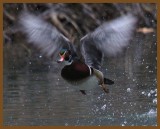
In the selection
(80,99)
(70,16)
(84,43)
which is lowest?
(80,99)

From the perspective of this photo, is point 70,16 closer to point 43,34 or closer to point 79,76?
point 43,34

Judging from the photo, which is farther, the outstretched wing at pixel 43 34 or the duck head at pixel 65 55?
the outstretched wing at pixel 43 34

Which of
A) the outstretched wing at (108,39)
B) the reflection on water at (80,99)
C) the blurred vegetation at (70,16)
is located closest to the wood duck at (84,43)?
the outstretched wing at (108,39)

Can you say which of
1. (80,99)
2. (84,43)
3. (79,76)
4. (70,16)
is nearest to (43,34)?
(84,43)

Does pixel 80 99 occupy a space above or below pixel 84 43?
below

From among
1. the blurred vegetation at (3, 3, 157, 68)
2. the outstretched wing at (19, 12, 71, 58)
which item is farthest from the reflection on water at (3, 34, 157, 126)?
the blurred vegetation at (3, 3, 157, 68)

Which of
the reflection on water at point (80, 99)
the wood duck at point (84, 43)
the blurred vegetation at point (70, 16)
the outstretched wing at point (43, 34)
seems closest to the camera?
the reflection on water at point (80, 99)

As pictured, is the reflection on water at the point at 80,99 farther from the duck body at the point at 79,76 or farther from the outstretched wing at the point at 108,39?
the outstretched wing at the point at 108,39

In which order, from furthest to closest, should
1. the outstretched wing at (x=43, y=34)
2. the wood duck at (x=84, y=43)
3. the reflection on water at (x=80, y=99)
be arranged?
the outstretched wing at (x=43, y=34)
the wood duck at (x=84, y=43)
the reflection on water at (x=80, y=99)
